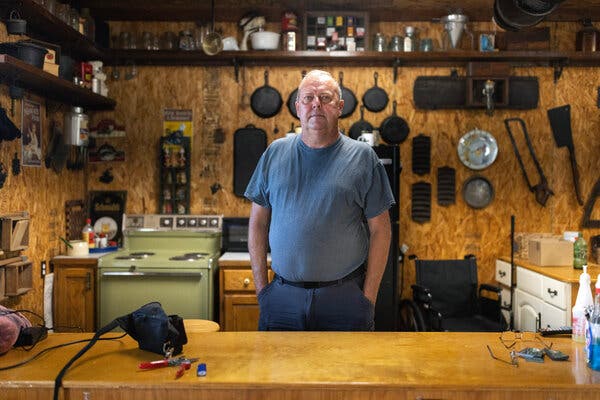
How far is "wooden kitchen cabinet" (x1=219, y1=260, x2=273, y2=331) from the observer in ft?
13.8

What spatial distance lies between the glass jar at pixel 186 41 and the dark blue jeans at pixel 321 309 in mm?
2792

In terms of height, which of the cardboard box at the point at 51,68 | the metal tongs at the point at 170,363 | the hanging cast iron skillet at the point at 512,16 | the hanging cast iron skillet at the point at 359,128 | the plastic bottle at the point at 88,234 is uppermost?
the hanging cast iron skillet at the point at 512,16

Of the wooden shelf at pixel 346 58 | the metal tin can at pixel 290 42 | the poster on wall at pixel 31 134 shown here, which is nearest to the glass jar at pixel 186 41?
the wooden shelf at pixel 346 58

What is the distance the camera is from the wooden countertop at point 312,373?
167cm

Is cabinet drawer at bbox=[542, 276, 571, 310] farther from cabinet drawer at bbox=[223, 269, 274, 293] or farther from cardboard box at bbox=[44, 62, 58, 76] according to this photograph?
cardboard box at bbox=[44, 62, 58, 76]

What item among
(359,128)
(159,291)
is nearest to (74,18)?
(159,291)

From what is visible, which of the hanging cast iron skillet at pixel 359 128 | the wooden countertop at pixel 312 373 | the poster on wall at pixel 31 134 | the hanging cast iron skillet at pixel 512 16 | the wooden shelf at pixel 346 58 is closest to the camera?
the wooden countertop at pixel 312 373

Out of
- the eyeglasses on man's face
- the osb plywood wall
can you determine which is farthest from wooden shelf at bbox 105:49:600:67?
the eyeglasses on man's face

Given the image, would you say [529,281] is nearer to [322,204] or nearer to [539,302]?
[539,302]

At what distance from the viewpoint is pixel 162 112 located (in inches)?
191

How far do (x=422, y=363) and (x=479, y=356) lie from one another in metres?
0.22

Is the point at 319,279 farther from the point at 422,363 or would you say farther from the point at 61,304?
the point at 61,304

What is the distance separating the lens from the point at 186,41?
4.65 meters

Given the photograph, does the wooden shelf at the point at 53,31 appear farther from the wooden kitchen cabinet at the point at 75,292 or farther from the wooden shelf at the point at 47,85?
the wooden kitchen cabinet at the point at 75,292
